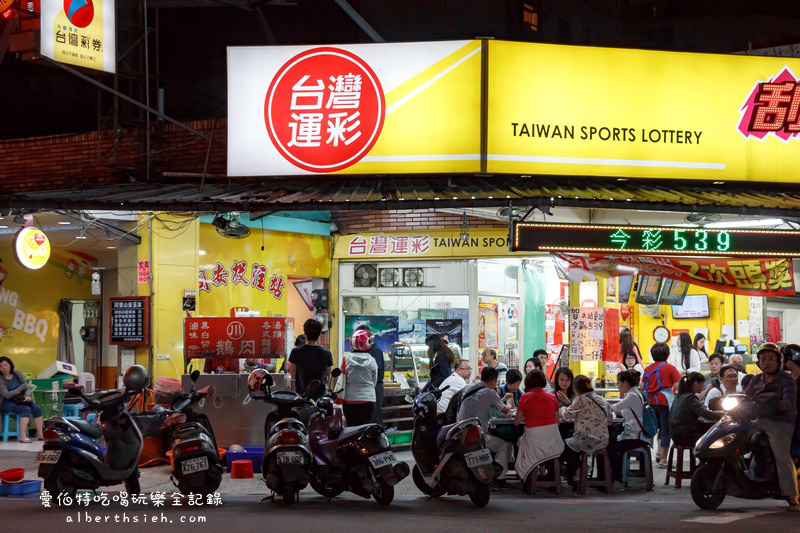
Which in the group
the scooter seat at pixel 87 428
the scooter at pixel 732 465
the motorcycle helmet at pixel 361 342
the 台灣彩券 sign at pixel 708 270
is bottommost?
the scooter at pixel 732 465

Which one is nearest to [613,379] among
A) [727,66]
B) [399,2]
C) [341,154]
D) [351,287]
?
[351,287]

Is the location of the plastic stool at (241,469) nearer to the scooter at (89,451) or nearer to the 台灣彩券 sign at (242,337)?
the 台灣彩券 sign at (242,337)

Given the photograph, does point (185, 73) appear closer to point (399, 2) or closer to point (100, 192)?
point (399, 2)

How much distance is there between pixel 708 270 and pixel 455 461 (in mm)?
5515

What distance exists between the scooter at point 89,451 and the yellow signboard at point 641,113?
6767 mm

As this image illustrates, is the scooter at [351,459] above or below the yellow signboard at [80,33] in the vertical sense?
below

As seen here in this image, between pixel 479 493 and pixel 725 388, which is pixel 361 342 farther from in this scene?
pixel 725 388

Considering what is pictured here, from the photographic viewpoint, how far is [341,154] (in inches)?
567

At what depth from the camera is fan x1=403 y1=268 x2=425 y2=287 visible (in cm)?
1933

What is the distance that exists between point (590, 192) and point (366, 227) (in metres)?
7.19

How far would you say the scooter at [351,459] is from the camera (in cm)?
977

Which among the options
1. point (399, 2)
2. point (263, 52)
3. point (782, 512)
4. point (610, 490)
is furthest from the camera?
point (399, 2)

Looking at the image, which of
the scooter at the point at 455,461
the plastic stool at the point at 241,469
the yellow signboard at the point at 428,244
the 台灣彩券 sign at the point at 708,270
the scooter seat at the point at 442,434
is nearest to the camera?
the scooter at the point at 455,461

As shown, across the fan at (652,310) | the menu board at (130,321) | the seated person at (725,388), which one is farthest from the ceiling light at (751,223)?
the menu board at (130,321)
